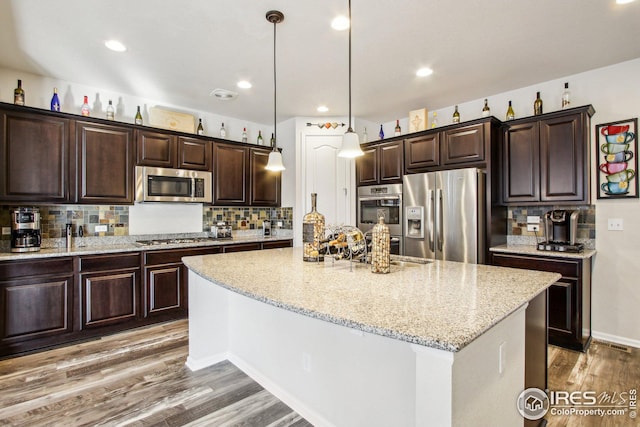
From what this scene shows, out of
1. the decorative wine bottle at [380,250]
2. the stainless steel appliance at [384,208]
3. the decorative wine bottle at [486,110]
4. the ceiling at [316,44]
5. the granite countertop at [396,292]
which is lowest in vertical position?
the granite countertop at [396,292]

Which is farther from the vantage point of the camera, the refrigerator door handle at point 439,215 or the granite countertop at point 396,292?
the refrigerator door handle at point 439,215

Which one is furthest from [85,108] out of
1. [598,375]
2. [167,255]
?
[598,375]

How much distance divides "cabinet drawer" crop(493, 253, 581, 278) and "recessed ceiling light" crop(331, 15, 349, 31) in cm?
254

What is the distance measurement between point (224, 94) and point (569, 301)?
4.00m

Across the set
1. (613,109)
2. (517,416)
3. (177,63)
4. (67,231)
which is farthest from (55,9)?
(613,109)

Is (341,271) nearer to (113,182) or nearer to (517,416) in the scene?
(517,416)

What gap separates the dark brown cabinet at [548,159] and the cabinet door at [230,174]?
3.19 meters

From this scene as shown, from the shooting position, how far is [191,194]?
13.0 feet

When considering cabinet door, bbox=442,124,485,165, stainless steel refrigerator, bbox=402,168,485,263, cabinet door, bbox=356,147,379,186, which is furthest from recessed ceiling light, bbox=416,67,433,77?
cabinet door, bbox=356,147,379,186

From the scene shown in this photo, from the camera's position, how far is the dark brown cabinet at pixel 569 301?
9.06 ft

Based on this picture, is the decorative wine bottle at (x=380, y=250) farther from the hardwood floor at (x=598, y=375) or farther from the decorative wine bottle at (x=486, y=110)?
the decorative wine bottle at (x=486, y=110)

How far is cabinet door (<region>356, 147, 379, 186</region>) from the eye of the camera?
169 inches

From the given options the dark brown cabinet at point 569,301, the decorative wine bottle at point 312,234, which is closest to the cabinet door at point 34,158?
the decorative wine bottle at point 312,234

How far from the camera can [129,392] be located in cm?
219
